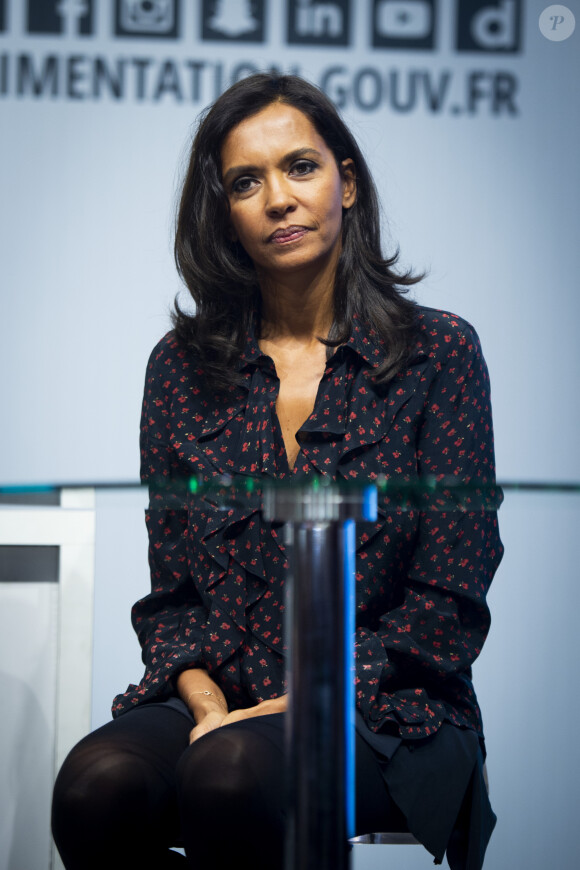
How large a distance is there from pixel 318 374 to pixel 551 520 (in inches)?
22.6

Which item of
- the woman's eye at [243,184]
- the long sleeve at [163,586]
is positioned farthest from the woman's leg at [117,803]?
the woman's eye at [243,184]

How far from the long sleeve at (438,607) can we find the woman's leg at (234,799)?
5.8 inches

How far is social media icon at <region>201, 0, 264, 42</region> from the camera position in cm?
210

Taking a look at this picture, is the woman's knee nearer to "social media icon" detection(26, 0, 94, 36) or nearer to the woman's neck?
the woman's neck

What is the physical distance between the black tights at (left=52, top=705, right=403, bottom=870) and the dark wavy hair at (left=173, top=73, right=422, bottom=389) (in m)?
0.46

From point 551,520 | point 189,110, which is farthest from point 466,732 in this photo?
point 189,110

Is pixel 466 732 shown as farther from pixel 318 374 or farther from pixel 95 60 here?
pixel 95 60

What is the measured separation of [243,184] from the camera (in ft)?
4.16

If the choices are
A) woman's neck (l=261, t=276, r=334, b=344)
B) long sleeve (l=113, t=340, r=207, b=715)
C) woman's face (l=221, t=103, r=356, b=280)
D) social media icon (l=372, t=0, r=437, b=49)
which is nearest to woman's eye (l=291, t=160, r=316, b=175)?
woman's face (l=221, t=103, r=356, b=280)

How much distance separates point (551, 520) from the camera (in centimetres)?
163

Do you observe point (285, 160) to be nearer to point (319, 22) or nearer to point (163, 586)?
point (163, 586)

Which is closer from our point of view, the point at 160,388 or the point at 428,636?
the point at 428,636

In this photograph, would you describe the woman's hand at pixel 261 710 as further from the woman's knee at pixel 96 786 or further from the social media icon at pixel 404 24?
the social media icon at pixel 404 24

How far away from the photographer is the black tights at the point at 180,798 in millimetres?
854
